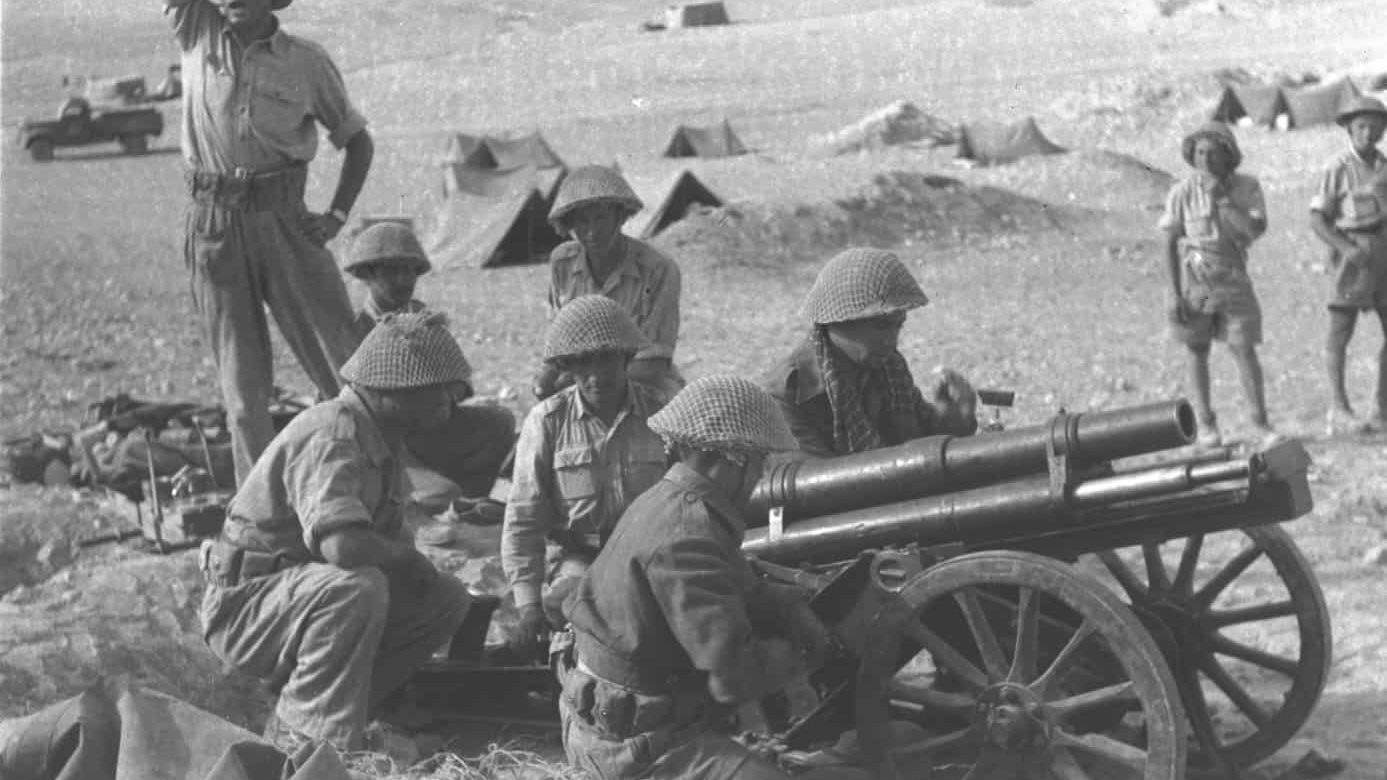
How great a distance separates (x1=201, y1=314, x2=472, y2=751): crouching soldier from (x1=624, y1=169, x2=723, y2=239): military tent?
11619mm

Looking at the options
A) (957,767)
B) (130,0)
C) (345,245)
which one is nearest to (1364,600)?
(957,767)

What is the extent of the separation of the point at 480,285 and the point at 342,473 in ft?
35.5

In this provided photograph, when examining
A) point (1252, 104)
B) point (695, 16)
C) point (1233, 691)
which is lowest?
point (695, 16)

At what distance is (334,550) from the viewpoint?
6.67 meters

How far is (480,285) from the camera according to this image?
1736cm

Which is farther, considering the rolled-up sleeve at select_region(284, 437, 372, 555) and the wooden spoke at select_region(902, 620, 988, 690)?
the rolled-up sleeve at select_region(284, 437, 372, 555)

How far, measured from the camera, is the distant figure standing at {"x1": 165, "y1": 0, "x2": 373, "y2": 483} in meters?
9.05

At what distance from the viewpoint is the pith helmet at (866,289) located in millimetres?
7109

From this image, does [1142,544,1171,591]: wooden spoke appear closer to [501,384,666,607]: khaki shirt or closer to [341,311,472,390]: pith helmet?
[501,384,666,607]: khaki shirt

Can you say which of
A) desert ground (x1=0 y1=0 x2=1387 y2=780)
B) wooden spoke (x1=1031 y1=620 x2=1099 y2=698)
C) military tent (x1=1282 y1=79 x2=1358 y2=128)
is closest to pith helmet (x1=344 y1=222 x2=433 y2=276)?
desert ground (x1=0 y1=0 x2=1387 y2=780)

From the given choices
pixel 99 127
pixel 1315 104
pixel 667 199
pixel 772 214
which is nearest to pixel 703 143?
pixel 667 199

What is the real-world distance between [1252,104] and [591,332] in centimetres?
2005

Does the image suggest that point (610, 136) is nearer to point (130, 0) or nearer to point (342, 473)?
point (130, 0)

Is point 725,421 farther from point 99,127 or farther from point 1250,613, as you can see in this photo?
point 99,127
